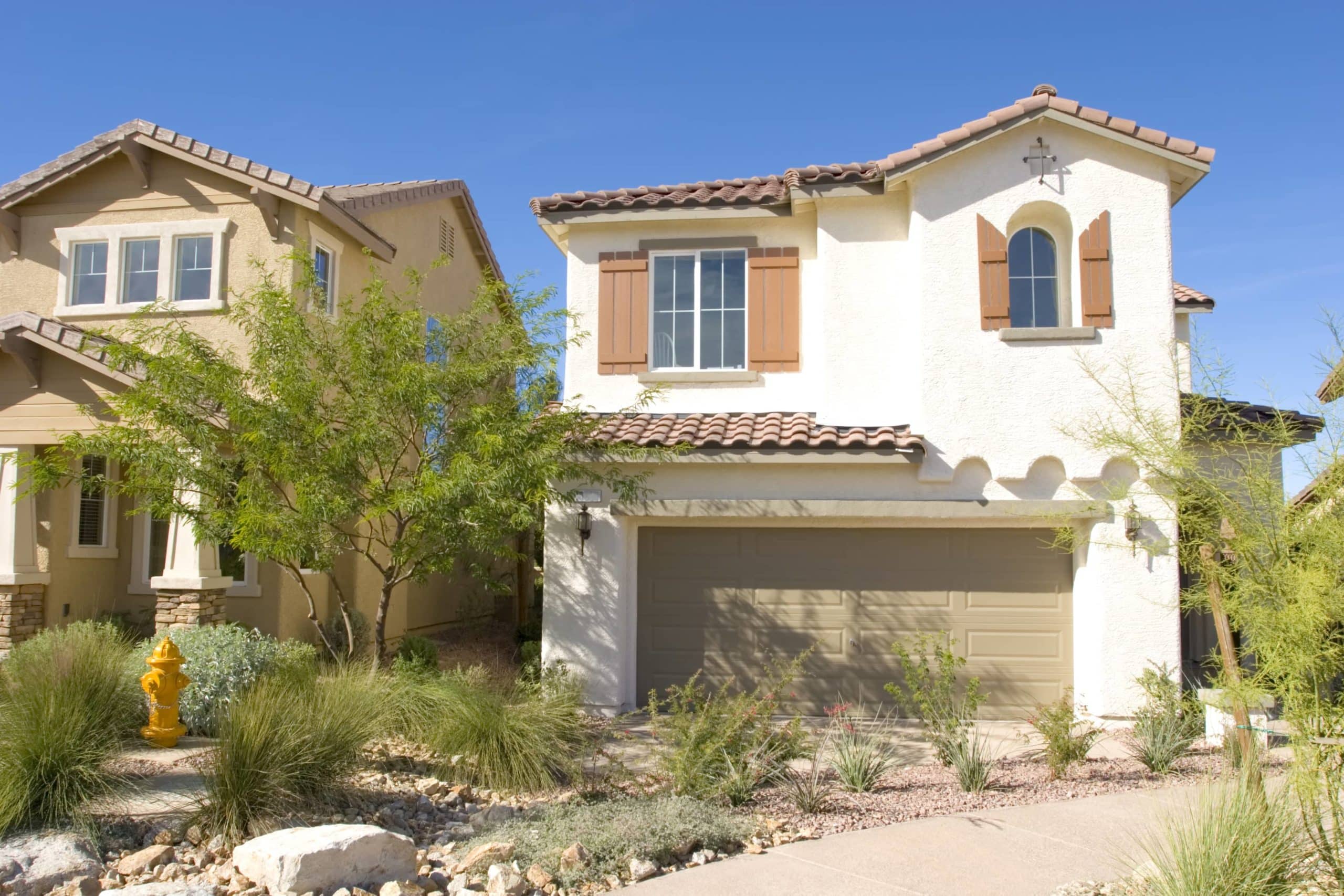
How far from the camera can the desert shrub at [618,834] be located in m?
6.29

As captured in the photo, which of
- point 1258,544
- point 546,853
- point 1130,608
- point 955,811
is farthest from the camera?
point 1130,608

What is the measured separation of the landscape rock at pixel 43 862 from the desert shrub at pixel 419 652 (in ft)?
16.8

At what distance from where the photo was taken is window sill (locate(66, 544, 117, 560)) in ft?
46.2

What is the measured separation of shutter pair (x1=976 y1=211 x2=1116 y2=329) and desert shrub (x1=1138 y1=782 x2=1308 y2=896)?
702 centimetres

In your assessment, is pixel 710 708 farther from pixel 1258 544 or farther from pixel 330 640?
pixel 330 640

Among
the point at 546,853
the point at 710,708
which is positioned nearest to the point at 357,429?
the point at 710,708

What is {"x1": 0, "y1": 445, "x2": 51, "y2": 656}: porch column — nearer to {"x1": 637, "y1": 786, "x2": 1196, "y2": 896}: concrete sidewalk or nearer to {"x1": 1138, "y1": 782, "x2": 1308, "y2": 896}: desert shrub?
{"x1": 637, "y1": 786, "x2": 1196, "y2": 896}: concrete sidewalk

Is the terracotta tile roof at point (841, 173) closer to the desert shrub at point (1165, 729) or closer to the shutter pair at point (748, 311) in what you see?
the shutter pair at point (748, 311)

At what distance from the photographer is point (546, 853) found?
20.9 ft

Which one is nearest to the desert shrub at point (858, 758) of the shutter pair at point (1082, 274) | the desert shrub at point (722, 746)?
the desert shrub at point (722, 746)

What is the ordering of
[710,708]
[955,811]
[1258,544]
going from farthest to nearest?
[710,708] → [955,811] → [1258,544]

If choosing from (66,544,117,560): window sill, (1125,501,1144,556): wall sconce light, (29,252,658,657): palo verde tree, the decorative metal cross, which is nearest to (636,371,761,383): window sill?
(29,252,658,657): palo verde tree

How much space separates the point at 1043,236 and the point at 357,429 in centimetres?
808

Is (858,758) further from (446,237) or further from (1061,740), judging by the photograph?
(446,237)
